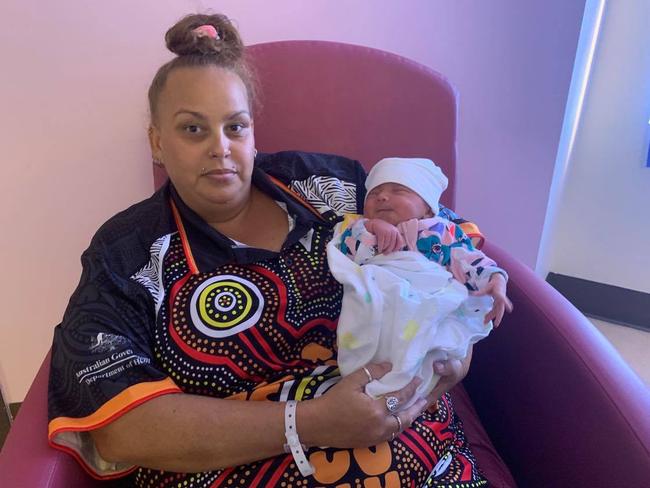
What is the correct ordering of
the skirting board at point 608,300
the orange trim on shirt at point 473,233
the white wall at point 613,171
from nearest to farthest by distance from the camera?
the orange trim on shirt at point 473,233
the white wall at point 613,171
the skirting board at point 608,300

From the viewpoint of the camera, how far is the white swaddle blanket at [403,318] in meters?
0.92

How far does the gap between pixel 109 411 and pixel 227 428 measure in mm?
193

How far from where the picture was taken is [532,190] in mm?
1655

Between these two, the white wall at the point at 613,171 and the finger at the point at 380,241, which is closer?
the finger at the point at 380,241

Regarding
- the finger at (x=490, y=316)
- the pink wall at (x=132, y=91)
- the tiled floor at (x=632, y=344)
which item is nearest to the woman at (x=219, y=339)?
the finger at (x=490, y=316)

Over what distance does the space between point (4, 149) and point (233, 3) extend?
2.43ft

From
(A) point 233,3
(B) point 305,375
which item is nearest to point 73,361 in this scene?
(B) point 305,375

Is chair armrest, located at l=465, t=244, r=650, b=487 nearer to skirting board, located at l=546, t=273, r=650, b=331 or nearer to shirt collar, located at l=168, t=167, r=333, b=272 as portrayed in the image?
shirt collar, located at l=168, t=167, r=333, b=272

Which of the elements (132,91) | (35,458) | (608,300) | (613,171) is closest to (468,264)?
(35,458)

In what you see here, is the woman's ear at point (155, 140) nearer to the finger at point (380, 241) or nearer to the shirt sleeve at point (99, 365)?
the shirt sleeve at point (99, 365)

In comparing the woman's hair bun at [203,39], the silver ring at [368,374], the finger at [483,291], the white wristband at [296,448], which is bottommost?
the white wristband at [296,448]

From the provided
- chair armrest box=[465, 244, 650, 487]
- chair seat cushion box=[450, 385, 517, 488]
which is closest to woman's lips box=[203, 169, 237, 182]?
chair armrest box=[465, 244, 650, 487]

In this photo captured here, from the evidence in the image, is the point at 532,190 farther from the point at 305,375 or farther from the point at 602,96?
the point at 305,375

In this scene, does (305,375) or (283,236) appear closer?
(305,375)
